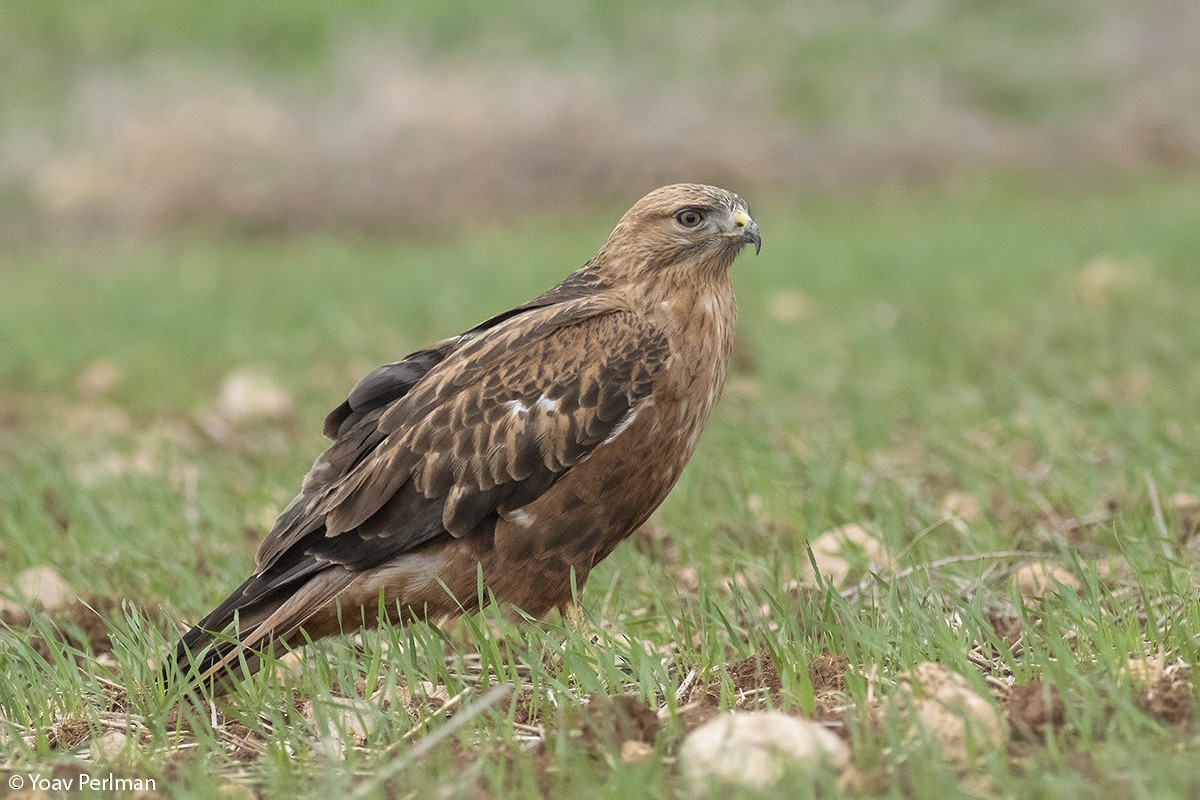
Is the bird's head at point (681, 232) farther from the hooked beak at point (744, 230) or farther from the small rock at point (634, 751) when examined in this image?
the small rock at point (634, 751)

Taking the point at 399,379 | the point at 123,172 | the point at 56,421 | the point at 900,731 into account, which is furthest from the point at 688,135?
the point at 900,731

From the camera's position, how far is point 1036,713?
9.38 ft

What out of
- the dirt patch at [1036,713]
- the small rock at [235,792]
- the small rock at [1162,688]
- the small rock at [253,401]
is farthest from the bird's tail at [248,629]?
the small rock at [253,401]

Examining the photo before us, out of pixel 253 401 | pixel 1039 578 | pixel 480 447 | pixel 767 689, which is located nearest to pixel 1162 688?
pixel 767 689

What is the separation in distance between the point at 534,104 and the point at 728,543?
16270 millimetres

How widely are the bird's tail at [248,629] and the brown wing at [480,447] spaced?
3 cm

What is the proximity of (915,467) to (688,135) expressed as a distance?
48.6 feet

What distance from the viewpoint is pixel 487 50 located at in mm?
22031

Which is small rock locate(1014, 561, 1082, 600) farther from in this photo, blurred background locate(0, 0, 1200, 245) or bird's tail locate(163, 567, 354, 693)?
blurred background locate(0, 0, 1200, 245)

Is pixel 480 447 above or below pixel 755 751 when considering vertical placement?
above

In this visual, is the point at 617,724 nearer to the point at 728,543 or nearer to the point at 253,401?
the point at 728,543

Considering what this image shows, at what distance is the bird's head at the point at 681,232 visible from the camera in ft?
14.6

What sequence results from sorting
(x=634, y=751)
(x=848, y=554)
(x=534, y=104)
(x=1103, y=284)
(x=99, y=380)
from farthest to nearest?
(x=534, y=104) < (x=1103, y=284) < (x=99, y=380) < (x=848, y=554) < (x=634, y=751)

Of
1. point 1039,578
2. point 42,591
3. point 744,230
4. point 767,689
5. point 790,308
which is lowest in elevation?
point 790,308
